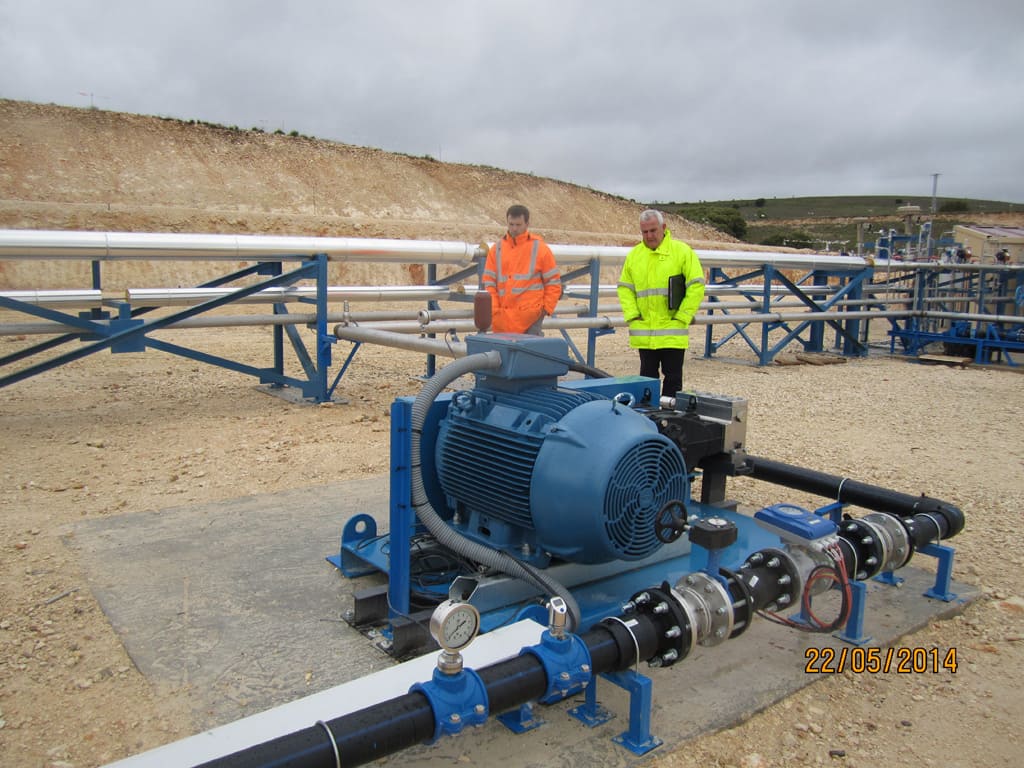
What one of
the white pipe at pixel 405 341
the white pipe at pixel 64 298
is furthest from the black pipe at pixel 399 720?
the white pipe at pixel 64 298

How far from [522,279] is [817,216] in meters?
74.7

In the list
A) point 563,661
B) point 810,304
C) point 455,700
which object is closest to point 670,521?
point 563,661

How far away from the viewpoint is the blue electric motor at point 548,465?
99.8 inches

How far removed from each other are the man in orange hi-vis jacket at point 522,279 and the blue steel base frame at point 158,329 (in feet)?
6.42

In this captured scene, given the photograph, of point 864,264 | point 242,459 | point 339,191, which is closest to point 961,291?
point 864,264

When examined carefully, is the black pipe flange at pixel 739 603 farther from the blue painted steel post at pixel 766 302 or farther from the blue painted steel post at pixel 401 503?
the blue painted steel post at pixel 766 302

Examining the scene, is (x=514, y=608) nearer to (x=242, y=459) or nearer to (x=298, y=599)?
(x=298, y=599)

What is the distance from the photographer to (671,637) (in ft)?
7.39

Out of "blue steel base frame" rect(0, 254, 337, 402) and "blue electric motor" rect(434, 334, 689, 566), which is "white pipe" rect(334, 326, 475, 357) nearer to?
"blue electric motor" rect(434, 334, 689, 566)

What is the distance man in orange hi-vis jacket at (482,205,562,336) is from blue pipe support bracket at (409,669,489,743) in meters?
3.72

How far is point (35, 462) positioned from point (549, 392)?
12.8 feet

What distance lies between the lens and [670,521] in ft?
8.73

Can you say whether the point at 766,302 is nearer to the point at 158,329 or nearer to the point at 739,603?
the point at 158,329
